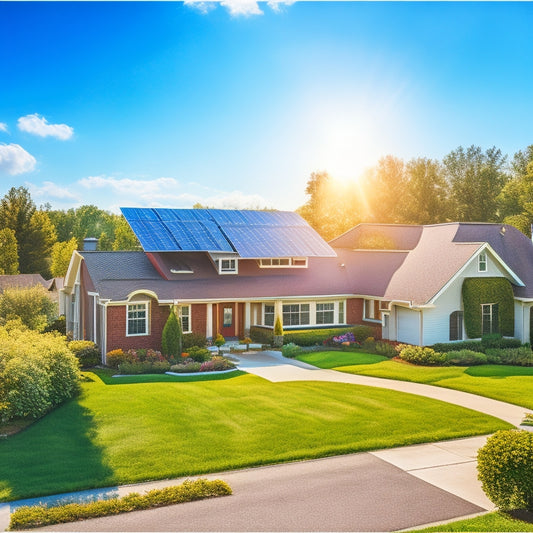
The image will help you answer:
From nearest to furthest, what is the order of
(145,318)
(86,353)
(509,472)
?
(509,472) < (86,353) < (145,318)

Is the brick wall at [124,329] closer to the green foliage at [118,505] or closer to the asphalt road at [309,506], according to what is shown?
the asphalt road at [309,506]

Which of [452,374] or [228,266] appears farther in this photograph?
[228,266]

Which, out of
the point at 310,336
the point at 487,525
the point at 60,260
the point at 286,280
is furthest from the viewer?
the point at 60,260

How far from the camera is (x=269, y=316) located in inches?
1388

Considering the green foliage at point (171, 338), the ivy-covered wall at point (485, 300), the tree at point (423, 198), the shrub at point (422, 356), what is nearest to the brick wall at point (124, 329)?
the green foliage at point (171, 338)

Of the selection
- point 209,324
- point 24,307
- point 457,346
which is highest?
point 24,307

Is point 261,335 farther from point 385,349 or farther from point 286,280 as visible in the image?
point 385,349

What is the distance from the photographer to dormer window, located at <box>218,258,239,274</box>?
35006 millimetres

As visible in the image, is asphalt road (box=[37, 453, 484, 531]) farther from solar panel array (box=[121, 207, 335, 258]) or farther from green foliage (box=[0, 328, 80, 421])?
solar panel array (box=[121, 207, 335, 258])

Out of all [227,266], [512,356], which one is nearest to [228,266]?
[227,266]

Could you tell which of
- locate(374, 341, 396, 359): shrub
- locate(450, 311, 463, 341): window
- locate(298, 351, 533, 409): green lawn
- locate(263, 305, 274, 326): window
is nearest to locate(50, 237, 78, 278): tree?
locate(263, 305, 274, 326): window

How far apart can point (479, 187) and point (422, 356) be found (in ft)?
156

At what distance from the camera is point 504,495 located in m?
12.0

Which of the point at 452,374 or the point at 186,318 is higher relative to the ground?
the point at 186,318
